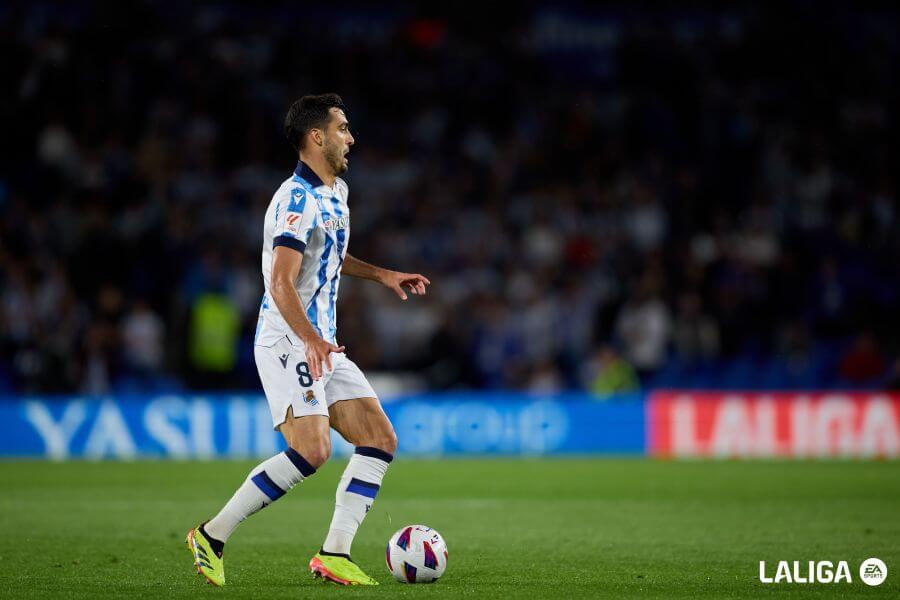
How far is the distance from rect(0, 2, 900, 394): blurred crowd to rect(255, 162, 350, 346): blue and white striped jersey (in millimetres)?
10287

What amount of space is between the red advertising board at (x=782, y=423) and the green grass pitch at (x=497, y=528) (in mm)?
1161

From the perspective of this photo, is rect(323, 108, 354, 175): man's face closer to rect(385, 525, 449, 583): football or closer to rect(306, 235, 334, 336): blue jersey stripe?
rect(306, 235, 334, 336): blue jersey stripe

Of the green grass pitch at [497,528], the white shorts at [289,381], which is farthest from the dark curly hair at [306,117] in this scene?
the green grass pitch at [497,528]

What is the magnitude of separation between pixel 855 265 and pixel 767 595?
13394 mm

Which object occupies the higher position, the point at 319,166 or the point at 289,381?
the point at 319,166

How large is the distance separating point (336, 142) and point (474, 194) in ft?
41.9

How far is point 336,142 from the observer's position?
6672mm

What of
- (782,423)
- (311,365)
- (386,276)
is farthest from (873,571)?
(782,423)

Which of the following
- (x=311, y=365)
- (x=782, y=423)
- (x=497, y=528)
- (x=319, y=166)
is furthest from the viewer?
(x=782, y=423)

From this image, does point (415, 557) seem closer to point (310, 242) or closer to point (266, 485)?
point (266, 485)

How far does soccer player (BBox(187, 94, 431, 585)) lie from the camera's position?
6289 mm

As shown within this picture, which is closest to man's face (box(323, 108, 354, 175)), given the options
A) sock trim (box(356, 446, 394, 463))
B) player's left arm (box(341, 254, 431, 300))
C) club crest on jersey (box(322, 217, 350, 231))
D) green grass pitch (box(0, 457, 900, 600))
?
club crest on jersey (box(322, 217, 350, 231))

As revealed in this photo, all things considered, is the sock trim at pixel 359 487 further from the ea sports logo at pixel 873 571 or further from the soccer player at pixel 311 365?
the ea sports logo at pixel 873 571

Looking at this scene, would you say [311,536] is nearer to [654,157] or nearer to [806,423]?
[806,423]
